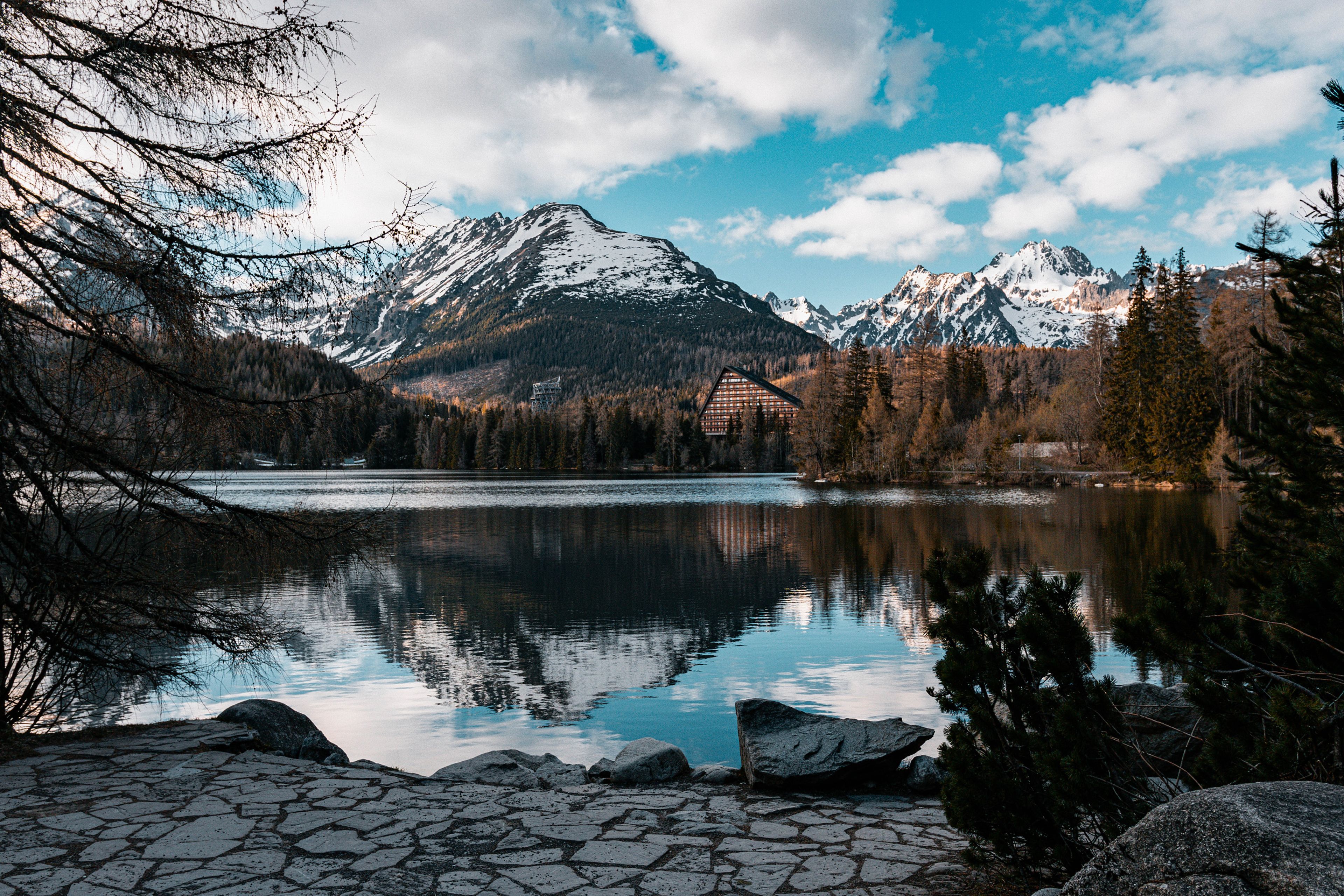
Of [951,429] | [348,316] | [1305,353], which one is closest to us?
[348,316]

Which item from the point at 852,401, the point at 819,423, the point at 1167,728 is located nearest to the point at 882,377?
the point at 852,401

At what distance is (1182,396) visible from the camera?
5466 cm

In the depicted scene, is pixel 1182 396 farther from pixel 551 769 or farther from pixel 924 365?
pixel 551 769

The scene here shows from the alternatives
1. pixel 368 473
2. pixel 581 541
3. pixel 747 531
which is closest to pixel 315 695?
pixel 581 541

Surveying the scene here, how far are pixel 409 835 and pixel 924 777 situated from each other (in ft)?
13.0

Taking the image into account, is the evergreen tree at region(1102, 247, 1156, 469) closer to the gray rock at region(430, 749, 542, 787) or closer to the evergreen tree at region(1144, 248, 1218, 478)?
the evergreen tree at region(1144, 248, 1218, 478)

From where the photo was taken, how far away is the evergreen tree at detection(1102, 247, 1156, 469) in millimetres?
58938

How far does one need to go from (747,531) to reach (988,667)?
91.4 ft

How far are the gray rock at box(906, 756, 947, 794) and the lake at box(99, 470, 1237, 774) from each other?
84.4 inches

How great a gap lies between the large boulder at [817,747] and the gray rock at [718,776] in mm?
98

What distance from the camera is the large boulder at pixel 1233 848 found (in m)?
2.20

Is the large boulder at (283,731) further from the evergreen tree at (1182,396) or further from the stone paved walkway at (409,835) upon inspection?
the evergreen tree at (1182,396)

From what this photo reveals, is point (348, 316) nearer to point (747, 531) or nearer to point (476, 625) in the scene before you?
point (476, 625)

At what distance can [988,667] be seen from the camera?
4.09 metres
